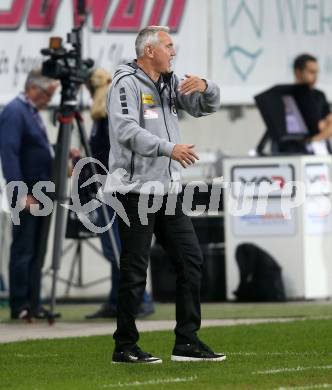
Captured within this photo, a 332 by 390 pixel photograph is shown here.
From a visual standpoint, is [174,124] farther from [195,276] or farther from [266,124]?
[266,124]

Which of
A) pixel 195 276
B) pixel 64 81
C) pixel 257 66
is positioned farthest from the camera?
pixel 257 66

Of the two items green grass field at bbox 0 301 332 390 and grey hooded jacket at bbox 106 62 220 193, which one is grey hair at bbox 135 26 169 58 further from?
green grass field at bbox 0 301 332 390

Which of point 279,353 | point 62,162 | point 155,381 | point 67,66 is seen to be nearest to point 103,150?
point 62,162

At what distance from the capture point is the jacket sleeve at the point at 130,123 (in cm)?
885

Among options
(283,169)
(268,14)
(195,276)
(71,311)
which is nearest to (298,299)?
(283,169)

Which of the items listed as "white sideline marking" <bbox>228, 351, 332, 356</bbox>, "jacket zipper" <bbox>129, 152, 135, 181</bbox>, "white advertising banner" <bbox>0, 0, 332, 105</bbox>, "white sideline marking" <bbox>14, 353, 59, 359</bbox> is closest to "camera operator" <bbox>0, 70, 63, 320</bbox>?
"white advertising banner" <bbox>0, 0, 332, 105</bbox>

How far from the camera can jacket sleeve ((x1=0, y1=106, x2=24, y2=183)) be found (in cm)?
1305

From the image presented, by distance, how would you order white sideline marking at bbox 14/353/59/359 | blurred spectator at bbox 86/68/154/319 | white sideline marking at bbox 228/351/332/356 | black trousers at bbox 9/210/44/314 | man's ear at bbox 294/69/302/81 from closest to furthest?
white sideline marking at bbox 228/351/332/356 < white sideline marking at bbox 14/353/59/359 < blurred spectator at bbox 86/68/154/319 < black trousers at bbox 9/210/44/314 < man's ear at bbox 294/69/302/81

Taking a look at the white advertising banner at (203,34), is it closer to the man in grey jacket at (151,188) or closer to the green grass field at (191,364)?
the green grass field at (191,364)

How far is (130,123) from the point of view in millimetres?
8953

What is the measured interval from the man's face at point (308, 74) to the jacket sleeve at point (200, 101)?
6.44 m

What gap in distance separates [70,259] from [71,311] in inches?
59.4

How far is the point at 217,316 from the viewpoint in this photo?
13.4 m

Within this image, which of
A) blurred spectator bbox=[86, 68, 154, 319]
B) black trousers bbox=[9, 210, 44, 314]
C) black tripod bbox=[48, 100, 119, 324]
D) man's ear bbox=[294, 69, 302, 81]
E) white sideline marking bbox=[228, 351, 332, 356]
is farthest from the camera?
man's ear bbox=[294, 69, 302, 81]
